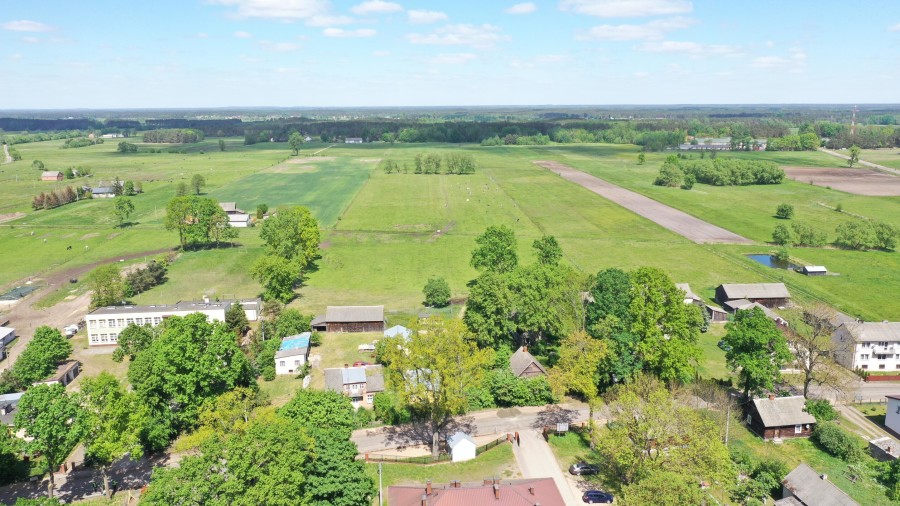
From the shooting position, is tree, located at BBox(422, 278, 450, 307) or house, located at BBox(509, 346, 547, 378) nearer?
house, located at BBox(509, 346, 547, 378)

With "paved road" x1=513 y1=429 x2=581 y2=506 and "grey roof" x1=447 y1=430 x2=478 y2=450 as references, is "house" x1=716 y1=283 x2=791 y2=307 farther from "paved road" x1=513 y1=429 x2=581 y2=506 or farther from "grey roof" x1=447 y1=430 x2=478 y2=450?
"grey roof" x1=447 y1=430 x2=478 y2=450

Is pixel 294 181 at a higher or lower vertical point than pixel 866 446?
higher

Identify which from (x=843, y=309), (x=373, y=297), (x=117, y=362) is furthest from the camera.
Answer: (x=373, y=297)

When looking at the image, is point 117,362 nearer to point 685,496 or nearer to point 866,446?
point 685,496

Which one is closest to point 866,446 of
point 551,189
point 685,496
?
point 685,496

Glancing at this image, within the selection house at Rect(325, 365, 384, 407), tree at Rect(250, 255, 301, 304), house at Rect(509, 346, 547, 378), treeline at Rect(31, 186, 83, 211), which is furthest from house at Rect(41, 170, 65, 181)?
house at Rect(509, 346, 547, 378)

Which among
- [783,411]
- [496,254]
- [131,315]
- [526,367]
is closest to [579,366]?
[526,367]

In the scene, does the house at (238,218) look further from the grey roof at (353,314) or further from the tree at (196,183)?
the grey roof at (353,314)
